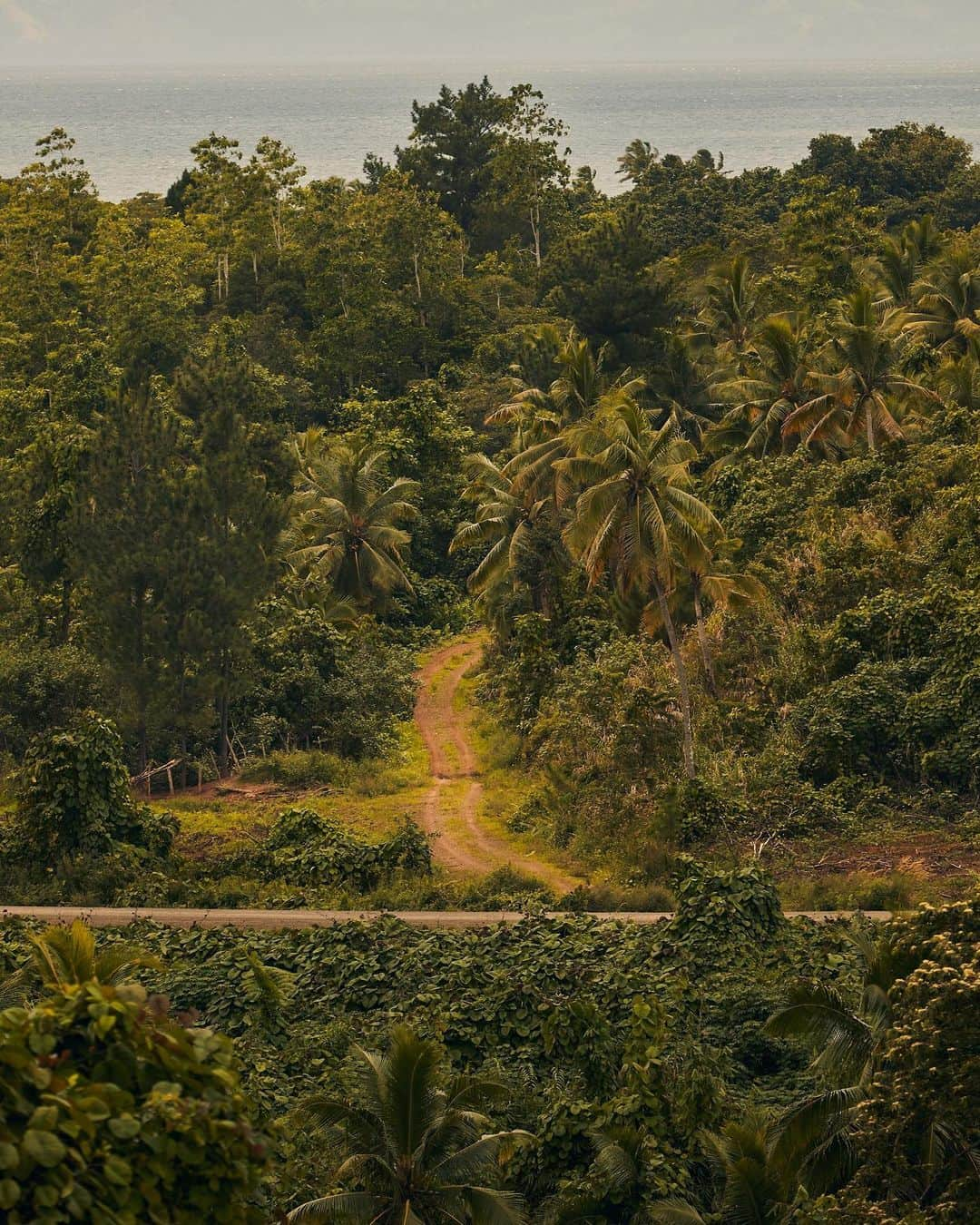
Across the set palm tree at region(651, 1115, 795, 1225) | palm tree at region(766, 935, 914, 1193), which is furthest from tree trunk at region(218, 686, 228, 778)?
palm tree at region(766, 935, 914, 1193)

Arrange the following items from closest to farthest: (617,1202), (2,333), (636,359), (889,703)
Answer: (617,1202), (889,703), (636,359), (2,333)

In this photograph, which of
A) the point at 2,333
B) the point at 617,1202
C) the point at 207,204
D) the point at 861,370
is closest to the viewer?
the point at 617,1202

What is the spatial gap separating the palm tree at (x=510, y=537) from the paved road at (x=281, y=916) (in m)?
17.9

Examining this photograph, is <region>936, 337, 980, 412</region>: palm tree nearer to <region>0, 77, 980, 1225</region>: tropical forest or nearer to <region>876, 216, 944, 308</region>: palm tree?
<region>0, 77, 980, 1225</region>: tropical forest

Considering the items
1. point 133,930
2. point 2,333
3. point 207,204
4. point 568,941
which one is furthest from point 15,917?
point 207,204

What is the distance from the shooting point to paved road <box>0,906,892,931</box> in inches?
974

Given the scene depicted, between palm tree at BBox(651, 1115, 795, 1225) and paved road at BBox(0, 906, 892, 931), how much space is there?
9431mm

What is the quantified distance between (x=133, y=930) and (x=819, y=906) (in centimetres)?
1038

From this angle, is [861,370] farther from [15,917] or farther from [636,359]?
[15,917]

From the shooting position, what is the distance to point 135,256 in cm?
6688

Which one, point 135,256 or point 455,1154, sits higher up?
point 135,256

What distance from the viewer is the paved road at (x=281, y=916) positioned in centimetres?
2473

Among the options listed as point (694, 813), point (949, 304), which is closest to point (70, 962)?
point (694, 813)

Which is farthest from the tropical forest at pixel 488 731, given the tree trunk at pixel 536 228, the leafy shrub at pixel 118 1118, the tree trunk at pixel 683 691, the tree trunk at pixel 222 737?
the tree trunk at pixel 536 228
